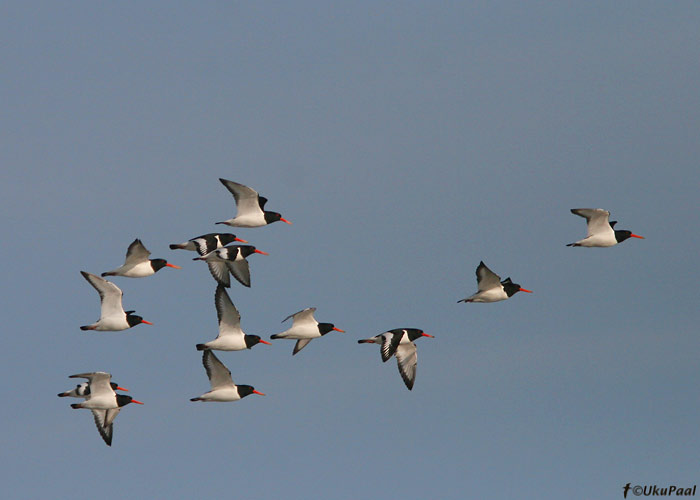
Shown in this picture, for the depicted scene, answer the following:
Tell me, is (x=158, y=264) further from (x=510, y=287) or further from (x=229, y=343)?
(x=510, y=287)

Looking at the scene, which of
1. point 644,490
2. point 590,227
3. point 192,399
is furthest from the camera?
point 590,227

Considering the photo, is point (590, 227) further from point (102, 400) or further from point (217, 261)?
point (102, 400)

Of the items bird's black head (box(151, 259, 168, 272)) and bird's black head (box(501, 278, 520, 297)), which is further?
bird's black head (box(151, 259, 168, 272))

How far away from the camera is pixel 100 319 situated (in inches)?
1268

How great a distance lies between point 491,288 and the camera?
107 ft

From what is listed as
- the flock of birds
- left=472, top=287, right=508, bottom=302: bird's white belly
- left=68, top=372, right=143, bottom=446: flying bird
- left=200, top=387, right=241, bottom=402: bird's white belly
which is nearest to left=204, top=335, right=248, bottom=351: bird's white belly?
the flock of birds

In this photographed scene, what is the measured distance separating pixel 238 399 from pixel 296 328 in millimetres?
2496

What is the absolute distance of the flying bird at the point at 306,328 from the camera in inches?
1287

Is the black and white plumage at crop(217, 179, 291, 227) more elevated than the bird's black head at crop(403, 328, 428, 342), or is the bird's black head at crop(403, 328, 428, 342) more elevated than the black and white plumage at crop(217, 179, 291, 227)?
the black and white plumage at crop(217, 179, 291, 227)

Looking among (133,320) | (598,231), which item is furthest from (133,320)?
(598,231)

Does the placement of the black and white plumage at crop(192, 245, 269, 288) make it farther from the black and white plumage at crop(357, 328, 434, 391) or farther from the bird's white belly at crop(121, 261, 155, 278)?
the black and white plumage at crop(357, 328, 434, 391)

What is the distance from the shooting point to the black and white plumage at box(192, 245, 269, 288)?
32.8 metres

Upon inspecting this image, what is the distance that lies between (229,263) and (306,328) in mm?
3074

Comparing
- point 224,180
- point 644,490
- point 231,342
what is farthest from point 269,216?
point 644,490
